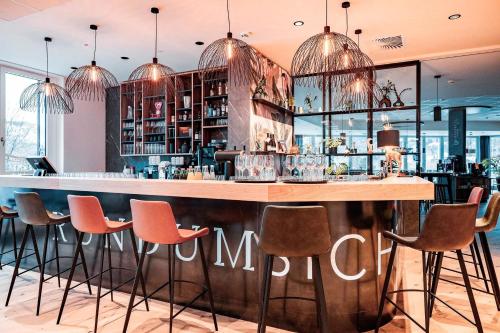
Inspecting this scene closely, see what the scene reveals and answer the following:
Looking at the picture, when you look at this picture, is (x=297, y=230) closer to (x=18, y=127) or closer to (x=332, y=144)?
(x=332, y=144)

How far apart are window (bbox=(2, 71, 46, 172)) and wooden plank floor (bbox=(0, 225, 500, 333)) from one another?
3648 mm

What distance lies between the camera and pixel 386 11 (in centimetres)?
423

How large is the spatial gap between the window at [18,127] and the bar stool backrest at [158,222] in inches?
209

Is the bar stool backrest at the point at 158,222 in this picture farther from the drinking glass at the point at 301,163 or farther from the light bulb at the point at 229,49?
the light bulb at the point at 229,49

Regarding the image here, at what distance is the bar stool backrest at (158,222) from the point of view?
2311 millimetres

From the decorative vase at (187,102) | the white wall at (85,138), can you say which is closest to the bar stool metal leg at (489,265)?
the decorative vase at (187,102)

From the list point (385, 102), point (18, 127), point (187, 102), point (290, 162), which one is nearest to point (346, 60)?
point (290, 162)

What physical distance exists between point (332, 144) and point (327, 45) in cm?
322

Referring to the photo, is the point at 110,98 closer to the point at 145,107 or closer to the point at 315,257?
the point at 145,107

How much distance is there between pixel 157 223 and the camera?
2.34 m

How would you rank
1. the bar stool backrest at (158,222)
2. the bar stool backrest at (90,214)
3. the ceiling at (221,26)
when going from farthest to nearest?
the ceiling at (221,26) → the bar stool backrest at (90,214) → the bar stool backrest at (158,222)

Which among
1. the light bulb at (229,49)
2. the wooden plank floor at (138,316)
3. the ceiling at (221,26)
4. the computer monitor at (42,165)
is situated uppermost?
the ceiling at (221,26)

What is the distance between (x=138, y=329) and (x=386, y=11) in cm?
429

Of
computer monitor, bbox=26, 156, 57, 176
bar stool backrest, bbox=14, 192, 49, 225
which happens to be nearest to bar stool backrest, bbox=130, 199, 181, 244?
bar stool backrest, bbox=14, 192, 49, 225
